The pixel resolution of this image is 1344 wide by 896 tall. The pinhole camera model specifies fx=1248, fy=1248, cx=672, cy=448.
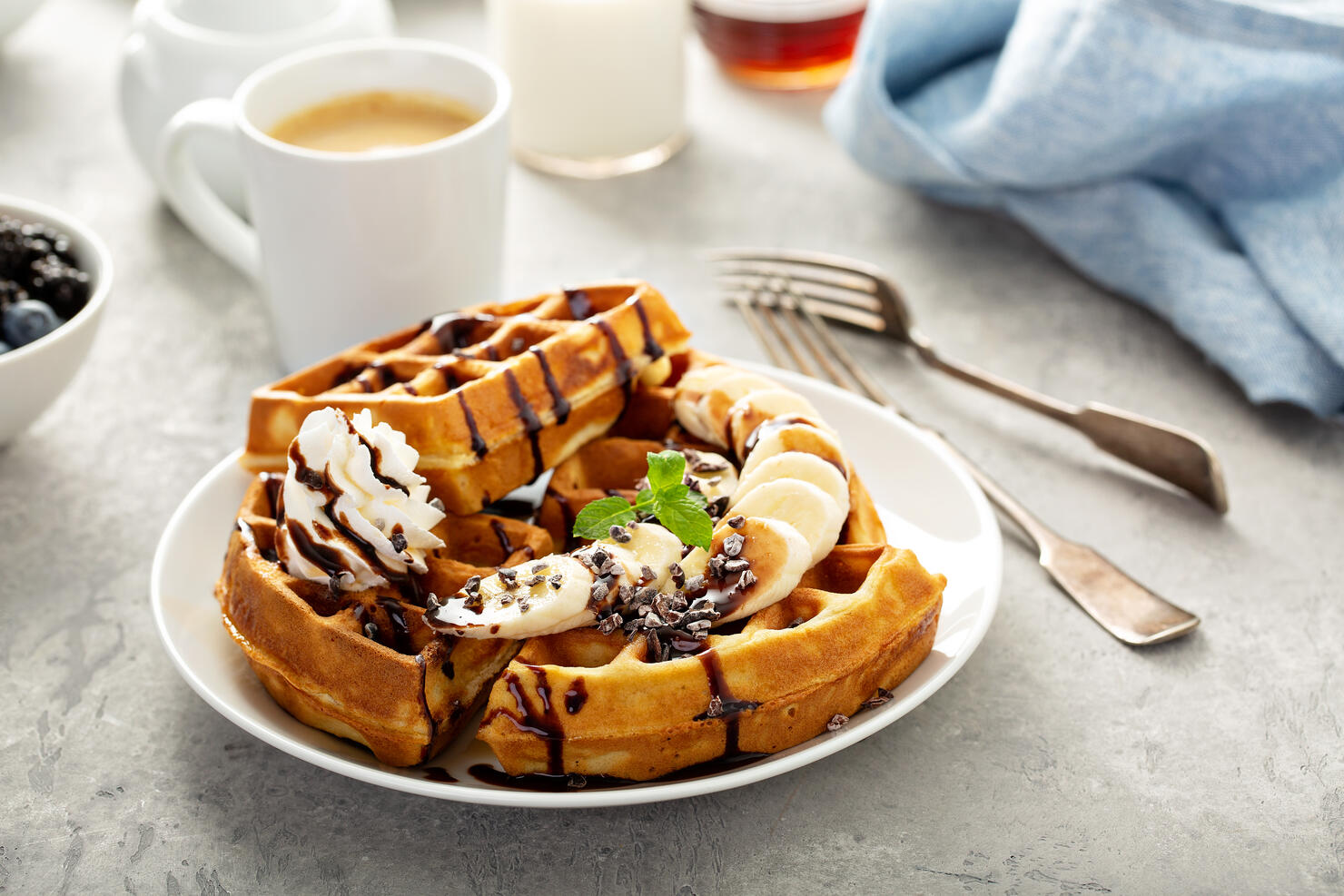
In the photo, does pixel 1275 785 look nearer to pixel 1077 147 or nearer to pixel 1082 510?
pixel 1082 510

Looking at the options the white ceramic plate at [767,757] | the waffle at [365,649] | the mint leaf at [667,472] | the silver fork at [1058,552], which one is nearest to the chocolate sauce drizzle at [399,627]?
the waffle at [365,649]

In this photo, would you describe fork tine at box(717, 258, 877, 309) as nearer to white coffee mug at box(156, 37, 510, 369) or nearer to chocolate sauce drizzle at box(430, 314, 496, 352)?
white coffee mug at box(156, 37, 510, 369)

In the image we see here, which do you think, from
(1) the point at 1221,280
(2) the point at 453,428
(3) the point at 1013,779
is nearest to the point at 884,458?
(3) the point at 1013,779

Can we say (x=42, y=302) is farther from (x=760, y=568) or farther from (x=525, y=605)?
(x=760, y=568)

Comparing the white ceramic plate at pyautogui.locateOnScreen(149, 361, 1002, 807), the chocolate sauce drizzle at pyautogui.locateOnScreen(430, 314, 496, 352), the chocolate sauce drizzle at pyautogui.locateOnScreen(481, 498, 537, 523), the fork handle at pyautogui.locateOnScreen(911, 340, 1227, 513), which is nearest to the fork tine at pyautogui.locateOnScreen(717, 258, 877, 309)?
the fork handle at pyautogui.locateOnScreen(911, 340, 1227, 513)

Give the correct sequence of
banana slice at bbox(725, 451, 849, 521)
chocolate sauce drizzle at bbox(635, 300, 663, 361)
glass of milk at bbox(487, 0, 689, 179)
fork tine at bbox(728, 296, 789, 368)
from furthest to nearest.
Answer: glass of milk at bbox(487, 0, 689, 179) < fork tine at bbox(728, 296, 789, 368) < chocolate sauce drizzle at bbox(635, 300, 663, 361) < banana slice at bbox(725, 451, 849, 521)

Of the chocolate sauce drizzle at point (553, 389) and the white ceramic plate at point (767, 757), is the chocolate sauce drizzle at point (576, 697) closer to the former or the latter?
the white ceramic plate at point (767, 757)
